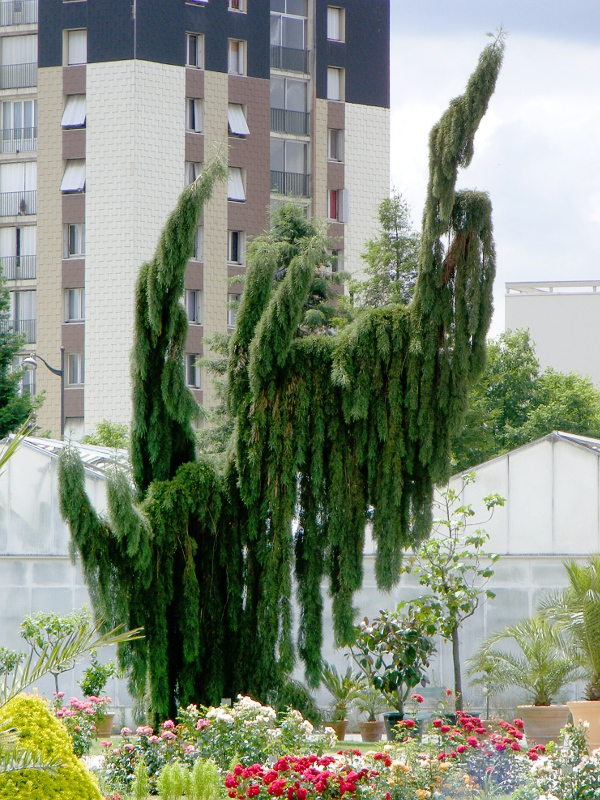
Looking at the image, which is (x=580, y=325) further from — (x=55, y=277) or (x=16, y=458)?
(x=16, y=458)

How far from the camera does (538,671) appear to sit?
12523 millimetres

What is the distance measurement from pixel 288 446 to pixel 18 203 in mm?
26722

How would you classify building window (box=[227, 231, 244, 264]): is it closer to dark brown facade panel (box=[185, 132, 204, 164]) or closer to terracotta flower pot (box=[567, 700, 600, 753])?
dark brown facade panel (box=[185, 132, 204, 164])

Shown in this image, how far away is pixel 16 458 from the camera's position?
14211mm

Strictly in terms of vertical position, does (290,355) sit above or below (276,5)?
below

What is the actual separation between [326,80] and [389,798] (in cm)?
3210

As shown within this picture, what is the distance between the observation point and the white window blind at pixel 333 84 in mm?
36069

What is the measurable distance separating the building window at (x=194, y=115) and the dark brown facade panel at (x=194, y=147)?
0.23 m

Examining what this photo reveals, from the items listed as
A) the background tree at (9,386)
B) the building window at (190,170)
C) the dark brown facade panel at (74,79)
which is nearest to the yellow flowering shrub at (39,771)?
the background tree at (9,386)

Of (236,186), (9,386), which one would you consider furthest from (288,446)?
(236,186)

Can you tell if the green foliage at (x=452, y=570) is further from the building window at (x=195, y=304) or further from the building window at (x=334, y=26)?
the building window at (x=334, y=26)

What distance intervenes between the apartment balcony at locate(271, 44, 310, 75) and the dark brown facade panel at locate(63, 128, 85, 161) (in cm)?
667

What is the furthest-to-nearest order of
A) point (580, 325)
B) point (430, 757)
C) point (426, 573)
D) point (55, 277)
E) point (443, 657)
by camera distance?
point (580, 325) → point (55, 277) → point (443, 657) → point (426, 573) → point (430, 757)

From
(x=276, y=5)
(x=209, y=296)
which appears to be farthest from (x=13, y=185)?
(x=276, y=5)
